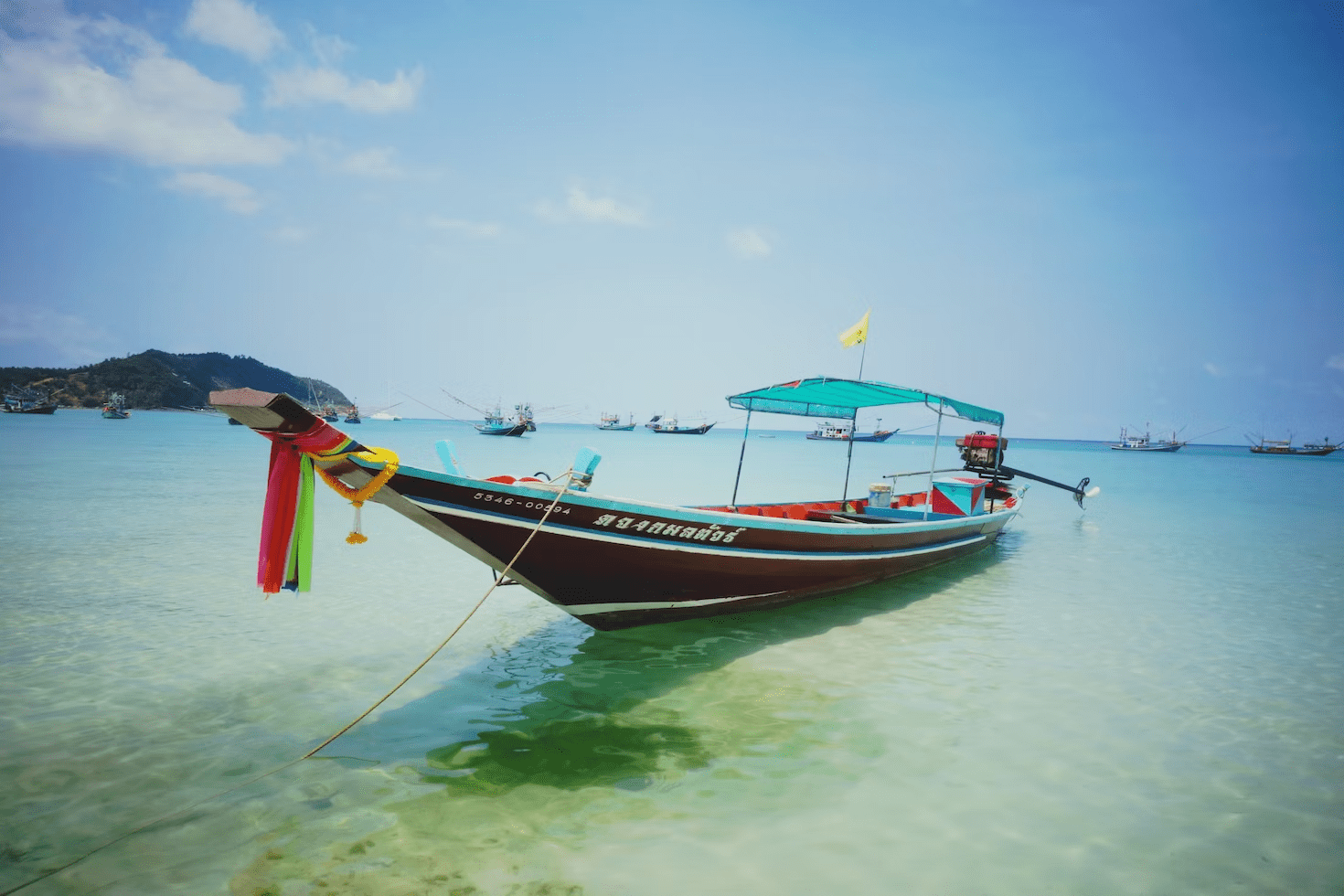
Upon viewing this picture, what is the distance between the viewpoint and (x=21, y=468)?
72.2 feet

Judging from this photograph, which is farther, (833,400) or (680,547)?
(833,400)

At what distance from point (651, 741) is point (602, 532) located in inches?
70.8

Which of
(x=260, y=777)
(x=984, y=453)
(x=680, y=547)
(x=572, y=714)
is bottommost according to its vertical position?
(x=260, y=777)

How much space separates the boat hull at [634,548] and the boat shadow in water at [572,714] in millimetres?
439

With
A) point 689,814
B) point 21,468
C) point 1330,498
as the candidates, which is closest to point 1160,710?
point 689,814

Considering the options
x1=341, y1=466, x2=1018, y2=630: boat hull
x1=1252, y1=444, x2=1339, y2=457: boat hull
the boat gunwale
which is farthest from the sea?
x1=1252, y1=444, x2=1339, y2=457: boat hull

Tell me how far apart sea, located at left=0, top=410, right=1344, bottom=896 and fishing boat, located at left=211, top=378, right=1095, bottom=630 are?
549 millimetres

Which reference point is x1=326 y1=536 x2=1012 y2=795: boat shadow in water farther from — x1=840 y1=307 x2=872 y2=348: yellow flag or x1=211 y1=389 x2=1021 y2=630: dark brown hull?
x1=840 y1=307 x2=872 y2=348: yellow flag

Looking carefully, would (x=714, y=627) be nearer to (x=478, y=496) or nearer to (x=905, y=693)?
(x=905, y=693)

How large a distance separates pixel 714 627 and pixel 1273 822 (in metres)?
4.90

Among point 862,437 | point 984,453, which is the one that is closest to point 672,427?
point 862,437

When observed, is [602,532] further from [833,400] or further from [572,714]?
[833,400]

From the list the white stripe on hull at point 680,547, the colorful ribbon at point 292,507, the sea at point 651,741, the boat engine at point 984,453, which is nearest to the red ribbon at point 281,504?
the colorful ribbon at point 292,507

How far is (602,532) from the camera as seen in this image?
567 cm
